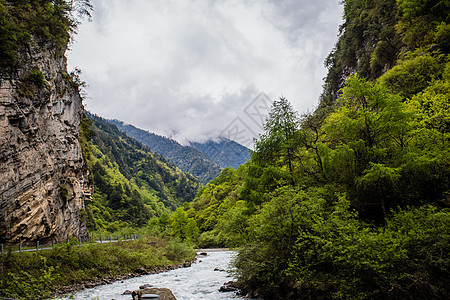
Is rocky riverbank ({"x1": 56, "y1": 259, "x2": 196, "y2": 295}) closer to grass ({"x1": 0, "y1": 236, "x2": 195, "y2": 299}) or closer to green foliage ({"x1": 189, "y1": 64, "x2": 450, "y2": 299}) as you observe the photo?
grass ({"x1": 0, "y1": 236, "x2": 195, "y2": 299})

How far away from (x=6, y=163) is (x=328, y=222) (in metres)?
22.6

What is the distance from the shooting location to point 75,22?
31.8m

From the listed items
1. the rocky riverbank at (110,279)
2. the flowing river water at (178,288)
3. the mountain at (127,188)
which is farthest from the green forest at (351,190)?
the mountain at (127,188)

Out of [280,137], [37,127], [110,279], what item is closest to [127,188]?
[37,127]

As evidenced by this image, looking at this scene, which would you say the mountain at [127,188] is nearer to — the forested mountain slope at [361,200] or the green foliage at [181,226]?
the green foliage at [181,226]

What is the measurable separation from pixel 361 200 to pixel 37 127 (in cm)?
2722

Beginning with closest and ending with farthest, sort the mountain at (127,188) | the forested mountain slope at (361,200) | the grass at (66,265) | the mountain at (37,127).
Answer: the forested mountain slope at (361,200) → the grass at (66,265) → the mountain at (37,127) → the mountain at (127,188)

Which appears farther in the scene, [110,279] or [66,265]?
[110,279]

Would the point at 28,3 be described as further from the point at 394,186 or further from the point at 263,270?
the point at 394,186

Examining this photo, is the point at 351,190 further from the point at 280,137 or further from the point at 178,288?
the point at 178,288

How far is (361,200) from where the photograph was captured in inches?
513

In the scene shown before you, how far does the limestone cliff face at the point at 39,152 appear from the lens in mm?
18781

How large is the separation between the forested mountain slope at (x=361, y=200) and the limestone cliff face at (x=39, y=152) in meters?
17.1

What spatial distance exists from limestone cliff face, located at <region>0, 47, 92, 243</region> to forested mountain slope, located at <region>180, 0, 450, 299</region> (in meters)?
17.1
